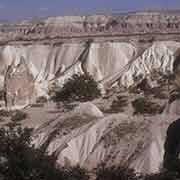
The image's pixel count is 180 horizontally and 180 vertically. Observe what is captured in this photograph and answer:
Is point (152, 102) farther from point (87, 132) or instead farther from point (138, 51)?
point (138, 51)

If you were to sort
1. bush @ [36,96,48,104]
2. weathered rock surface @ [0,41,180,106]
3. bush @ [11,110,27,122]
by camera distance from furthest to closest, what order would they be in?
weathered rock surface @ [0,41,180,106]
bush @ [36,96,48,104]
bush @ [11,110,27,122]

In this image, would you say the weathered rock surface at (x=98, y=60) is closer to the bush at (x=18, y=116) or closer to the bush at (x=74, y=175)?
the bush at (x=18, y=116)

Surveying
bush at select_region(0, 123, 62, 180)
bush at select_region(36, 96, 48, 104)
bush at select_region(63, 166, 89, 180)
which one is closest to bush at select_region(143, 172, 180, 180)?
bush at select_region(63, 166, 89, 180)

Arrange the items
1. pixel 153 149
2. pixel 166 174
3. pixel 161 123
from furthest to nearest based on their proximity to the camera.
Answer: pixel 161 123 → pixel 153 149 → pixel 166 174

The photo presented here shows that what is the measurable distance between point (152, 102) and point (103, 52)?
2697 centimetres

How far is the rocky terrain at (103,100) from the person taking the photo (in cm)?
1506

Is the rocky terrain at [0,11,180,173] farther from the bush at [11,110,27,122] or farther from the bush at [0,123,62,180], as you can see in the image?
the bush at [0,123,62,180]

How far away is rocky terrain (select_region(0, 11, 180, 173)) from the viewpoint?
1506 cm

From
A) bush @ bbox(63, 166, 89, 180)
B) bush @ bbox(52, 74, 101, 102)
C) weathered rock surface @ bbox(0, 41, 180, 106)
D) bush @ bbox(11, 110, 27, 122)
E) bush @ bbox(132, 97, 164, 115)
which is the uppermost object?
weathered rock surface @ bbox(0, 41, 180, 106)

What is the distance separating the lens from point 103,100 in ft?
82.7

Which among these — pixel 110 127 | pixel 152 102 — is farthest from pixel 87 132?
pixel 152 102

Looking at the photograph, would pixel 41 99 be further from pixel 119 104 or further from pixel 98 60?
pixel 98 60

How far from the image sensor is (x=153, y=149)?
14.3 metres

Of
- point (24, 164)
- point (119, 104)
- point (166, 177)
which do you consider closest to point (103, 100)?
point (119, 104)
